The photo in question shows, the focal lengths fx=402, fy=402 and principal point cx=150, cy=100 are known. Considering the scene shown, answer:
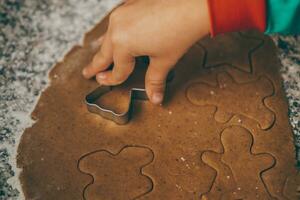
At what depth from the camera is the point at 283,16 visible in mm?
968

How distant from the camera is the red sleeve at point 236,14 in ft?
3.15

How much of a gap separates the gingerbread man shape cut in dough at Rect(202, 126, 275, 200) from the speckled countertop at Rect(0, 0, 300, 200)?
0.47 ft

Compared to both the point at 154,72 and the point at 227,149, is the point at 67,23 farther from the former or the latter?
the point at 227,149

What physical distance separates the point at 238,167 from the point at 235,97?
0.23 meters

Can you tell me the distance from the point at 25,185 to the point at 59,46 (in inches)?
19.9

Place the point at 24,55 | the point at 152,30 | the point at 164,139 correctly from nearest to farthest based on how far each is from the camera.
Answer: the point at 152,30
the point at 164,139
the point at 24,55

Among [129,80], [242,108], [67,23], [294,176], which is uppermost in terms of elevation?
[67,23]

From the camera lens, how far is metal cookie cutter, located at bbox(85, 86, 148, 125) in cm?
116

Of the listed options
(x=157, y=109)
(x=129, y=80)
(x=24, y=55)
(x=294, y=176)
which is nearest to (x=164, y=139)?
(x=157, y=109)

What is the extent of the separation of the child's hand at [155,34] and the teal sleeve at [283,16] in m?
0.15

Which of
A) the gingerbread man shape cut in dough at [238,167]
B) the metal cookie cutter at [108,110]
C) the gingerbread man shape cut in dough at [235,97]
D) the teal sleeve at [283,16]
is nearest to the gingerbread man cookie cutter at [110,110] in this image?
the metal cookie cutter at [108,110]

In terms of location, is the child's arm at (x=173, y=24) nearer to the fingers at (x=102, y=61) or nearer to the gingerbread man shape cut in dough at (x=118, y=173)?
the fingers at (x=102, y=61)

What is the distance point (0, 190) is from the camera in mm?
1091

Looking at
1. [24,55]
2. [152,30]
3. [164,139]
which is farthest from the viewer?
[24,55]
